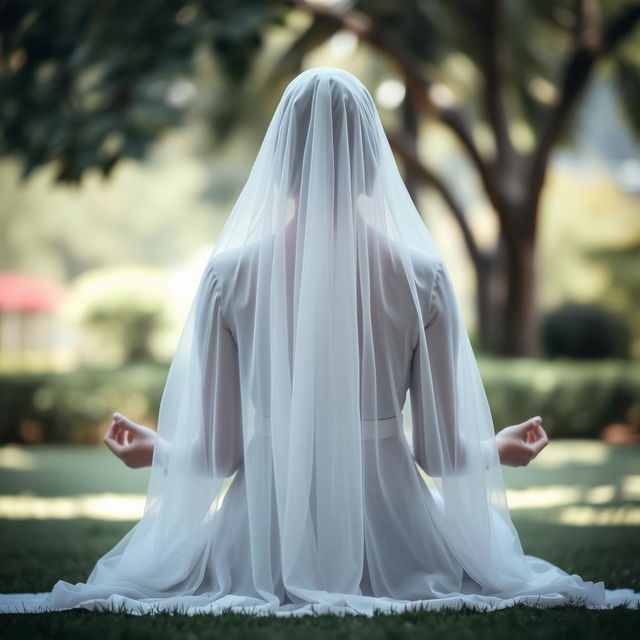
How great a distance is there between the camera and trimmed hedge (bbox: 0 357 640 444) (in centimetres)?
1224

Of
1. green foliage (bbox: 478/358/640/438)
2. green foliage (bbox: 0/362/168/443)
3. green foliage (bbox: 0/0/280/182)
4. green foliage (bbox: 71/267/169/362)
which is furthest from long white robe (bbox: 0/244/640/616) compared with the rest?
green foliage (bbox: 71/267/169/362)

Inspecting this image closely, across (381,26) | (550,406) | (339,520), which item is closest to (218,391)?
(339,520)

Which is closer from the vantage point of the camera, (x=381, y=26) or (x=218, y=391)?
(x=218, y=391)

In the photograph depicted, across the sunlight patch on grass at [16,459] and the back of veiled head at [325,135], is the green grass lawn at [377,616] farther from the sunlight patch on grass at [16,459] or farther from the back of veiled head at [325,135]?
the back of veiled head at [325,135]

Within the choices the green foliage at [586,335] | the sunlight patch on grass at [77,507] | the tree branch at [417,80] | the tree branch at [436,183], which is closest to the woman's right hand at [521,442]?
the sunlight patch on grass at [77,507]

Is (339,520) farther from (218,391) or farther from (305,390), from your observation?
(218,391)

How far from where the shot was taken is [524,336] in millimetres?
13414

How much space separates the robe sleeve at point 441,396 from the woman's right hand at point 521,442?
0.04 m

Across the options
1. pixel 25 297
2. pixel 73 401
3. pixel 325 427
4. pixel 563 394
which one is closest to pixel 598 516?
pixel 325 427

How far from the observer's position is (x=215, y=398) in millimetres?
2883

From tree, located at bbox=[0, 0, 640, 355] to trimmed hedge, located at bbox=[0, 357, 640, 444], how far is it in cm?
116

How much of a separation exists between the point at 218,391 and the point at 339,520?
1.87ft

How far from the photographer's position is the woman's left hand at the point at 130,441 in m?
2.87

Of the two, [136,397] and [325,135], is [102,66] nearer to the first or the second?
[325,135]
